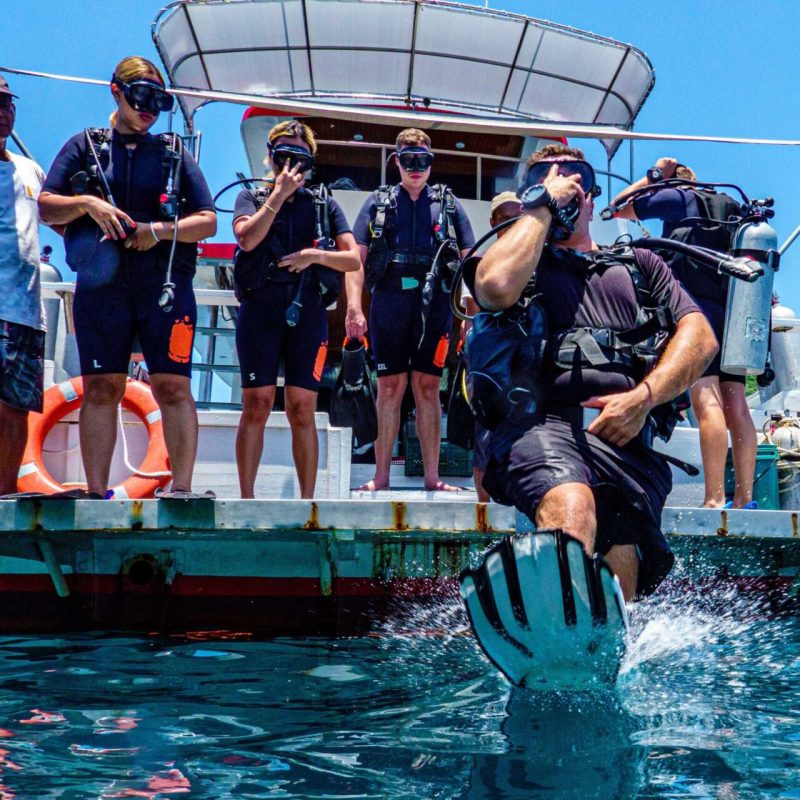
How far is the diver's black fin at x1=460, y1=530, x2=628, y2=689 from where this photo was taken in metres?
2.60

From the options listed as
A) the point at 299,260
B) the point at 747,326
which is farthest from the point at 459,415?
the point at 747,326

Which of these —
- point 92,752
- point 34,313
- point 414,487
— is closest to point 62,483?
point 34,313

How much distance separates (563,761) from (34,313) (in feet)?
10.4

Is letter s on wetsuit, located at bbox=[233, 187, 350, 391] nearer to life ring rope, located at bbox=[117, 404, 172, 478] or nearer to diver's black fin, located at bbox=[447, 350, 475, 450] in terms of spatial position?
diver's black fin, located at bbox=[447, 350, 475, 450]

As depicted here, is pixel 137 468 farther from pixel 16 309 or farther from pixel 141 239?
pixel 141 239

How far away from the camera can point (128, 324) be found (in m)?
4.37

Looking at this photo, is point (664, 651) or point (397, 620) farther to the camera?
point (397, 620)

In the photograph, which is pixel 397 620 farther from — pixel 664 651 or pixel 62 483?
pixel 62 483

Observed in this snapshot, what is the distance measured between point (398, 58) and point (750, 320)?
6.87m

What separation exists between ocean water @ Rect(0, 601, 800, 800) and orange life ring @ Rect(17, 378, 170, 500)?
60.3 inches

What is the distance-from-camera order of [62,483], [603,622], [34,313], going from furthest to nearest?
[62,483] → [34,313] → [603,622]

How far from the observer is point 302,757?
2.50m

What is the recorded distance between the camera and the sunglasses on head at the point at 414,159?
5609 millimetres

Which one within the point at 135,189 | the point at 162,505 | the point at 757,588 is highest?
the point at 135,189
